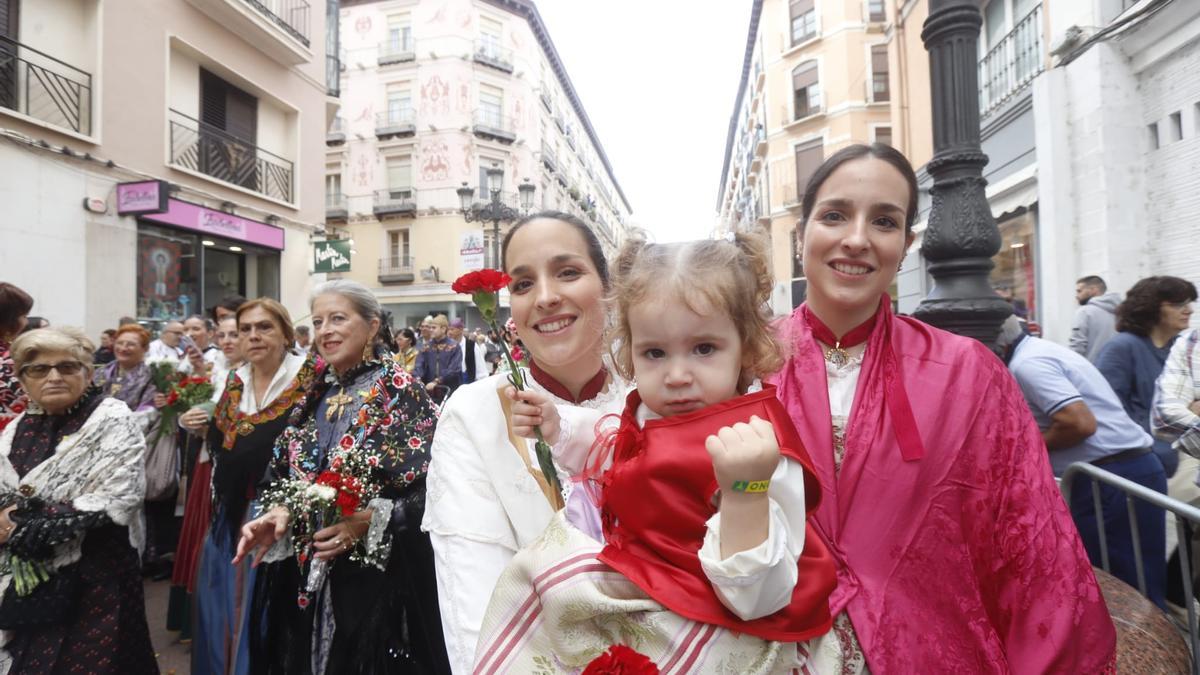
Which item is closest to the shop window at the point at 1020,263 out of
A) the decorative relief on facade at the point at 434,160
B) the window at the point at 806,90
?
the window at the point at 806,90

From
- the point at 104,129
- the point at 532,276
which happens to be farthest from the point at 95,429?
the point at 104,129

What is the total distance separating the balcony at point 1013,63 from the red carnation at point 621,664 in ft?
29.2

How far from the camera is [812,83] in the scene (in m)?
25.8

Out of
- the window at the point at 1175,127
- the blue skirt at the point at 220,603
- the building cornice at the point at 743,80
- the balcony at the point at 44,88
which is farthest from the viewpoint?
the building cornice at the point at 743,80

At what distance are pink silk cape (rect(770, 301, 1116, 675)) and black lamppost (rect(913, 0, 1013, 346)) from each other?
162 cm

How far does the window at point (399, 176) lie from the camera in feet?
97.4

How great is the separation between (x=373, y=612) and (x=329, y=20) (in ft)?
59.9

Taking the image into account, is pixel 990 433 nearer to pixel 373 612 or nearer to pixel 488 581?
pixel 488 581

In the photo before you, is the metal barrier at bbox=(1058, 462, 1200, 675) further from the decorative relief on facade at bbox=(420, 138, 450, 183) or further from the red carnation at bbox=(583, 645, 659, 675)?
the decorative relief on facade at bbox=(420, 138, 450, 183)

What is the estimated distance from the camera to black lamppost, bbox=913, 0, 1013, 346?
294 centimetres

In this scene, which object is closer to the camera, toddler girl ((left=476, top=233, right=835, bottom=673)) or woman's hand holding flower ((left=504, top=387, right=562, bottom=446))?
toddler girl ((left=476, top=233, right=835, bottom=673))

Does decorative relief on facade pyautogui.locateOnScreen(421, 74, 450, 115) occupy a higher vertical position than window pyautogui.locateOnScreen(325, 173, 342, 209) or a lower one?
higher

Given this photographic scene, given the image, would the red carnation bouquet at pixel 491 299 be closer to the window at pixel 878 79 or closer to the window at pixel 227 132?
the window at pixel 227 132

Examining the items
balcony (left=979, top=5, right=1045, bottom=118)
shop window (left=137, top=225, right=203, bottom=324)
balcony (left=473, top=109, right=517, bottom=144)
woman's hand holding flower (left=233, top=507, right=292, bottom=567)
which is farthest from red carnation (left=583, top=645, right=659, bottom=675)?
balcony (left=473, top=109, right=517, bottom=144)
